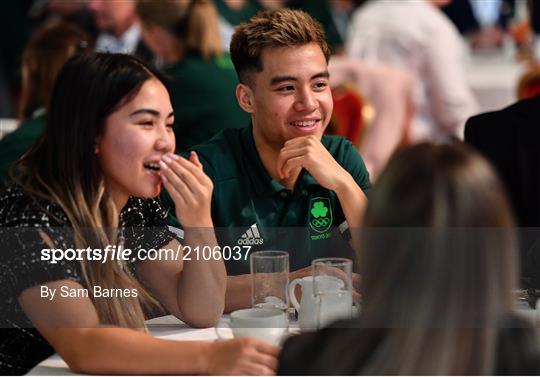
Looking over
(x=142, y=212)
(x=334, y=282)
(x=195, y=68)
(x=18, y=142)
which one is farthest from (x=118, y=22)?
(x=334, y=282)

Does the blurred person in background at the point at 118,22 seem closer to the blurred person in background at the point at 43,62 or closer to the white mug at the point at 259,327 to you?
the blurred person in background at the point at 43,62

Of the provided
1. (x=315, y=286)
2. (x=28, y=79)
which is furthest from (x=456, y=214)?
(x=28, y=79)

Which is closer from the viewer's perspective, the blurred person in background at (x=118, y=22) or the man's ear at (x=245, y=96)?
the man's ear at (x=245, y=96)

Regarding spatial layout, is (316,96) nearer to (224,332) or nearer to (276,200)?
(276,200)

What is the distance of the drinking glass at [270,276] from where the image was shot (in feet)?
6.64

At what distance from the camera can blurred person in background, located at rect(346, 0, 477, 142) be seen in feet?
15.6

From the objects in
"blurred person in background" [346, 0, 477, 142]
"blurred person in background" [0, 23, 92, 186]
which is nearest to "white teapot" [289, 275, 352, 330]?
"blurred person in background" [0, 23, 92, 186]

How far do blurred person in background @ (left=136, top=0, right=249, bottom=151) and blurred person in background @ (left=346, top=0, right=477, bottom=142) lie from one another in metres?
1.20

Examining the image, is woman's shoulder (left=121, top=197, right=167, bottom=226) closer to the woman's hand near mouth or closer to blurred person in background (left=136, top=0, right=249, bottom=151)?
the woman's hand near mouth

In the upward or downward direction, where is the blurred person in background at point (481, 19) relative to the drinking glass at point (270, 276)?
upward

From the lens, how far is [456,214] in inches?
45.2

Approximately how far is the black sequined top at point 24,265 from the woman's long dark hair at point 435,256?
77 centimetres

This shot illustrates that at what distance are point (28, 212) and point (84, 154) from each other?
0.17 metres

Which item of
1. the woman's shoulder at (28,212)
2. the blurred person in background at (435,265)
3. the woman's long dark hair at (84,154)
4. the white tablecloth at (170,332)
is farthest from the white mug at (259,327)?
the blurred person in background at (435,265)
